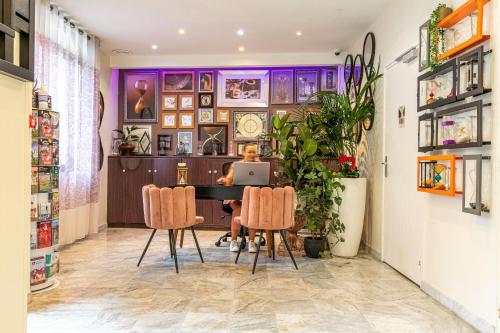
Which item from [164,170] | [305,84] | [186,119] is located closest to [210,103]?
[186,119]

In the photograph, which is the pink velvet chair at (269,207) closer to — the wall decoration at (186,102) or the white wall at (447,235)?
the white wall at (447,235)

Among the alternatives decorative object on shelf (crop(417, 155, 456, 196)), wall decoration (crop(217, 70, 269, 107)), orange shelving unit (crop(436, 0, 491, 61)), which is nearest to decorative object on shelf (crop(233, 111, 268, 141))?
wall decoration (crop(217, 70, 269, 107))

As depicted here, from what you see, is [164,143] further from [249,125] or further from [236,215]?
[236,215]

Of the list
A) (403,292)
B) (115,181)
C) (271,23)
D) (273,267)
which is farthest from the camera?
(115,181)

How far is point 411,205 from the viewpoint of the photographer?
355cm

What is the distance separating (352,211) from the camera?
438 centimetres

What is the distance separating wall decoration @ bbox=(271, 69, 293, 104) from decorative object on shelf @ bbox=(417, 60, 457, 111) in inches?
136

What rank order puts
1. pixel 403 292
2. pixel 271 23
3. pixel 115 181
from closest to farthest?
pixel 403 292, pixel 271 23, pixel 115 181

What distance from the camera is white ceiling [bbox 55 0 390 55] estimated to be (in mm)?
4309

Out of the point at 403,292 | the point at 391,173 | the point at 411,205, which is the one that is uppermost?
the point at 391,173

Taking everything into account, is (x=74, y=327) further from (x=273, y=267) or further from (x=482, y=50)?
(x=482, y=50)

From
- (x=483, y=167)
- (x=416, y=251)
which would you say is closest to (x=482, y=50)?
(x=483, y=167)

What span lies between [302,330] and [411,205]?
178 cm

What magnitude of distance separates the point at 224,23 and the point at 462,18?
9.82 feet
